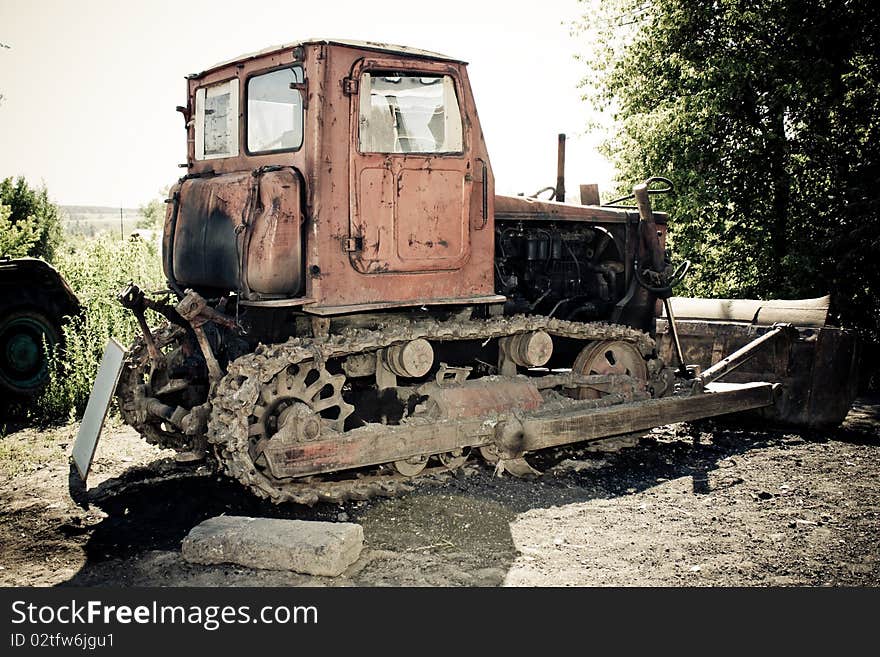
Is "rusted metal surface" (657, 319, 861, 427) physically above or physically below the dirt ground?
above

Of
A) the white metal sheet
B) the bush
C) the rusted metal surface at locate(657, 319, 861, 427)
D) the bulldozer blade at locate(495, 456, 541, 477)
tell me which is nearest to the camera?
the white metal sheet

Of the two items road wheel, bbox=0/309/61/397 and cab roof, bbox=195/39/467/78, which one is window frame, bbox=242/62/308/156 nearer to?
cab roof, bbox=195/39/467/78

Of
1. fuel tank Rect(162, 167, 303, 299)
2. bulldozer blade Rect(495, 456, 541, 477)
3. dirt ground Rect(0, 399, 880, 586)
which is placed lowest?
dirt ground Rect(0, 399, 880, 586)

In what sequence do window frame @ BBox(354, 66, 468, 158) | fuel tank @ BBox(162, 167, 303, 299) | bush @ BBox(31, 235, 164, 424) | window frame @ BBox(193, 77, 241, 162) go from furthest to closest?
bush @ BBox(31, 235, 164, 424)
window frame @ BBox(193, 77, 241, 162)
window frame @ BBox(354, 66, 468, 158)
fuel tank @ BBox(162, 167, 303, 299)

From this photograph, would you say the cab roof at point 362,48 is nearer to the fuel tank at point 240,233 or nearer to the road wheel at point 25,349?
the fuel tank at point 240,233

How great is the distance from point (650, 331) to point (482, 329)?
8.17 feet

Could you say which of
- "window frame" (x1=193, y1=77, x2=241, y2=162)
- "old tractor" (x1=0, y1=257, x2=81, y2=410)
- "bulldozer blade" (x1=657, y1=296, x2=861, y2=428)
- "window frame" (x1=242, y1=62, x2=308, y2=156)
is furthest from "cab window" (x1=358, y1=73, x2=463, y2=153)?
"old tractor" (x1=0, y1=257, x2=81, y2=410)

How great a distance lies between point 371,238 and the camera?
5785 mm

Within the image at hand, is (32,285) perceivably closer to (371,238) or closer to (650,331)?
(371,238)

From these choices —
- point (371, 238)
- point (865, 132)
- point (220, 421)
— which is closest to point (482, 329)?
point (371, 238)

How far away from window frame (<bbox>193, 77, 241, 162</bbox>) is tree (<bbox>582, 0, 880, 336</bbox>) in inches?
378

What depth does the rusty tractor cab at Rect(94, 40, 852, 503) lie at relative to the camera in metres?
5.54

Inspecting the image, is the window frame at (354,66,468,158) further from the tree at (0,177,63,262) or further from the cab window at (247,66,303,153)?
the tree at (0,177,63,262)

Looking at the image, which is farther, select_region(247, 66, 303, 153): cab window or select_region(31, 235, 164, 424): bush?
select_region(31, 235, 164, 424): bush
